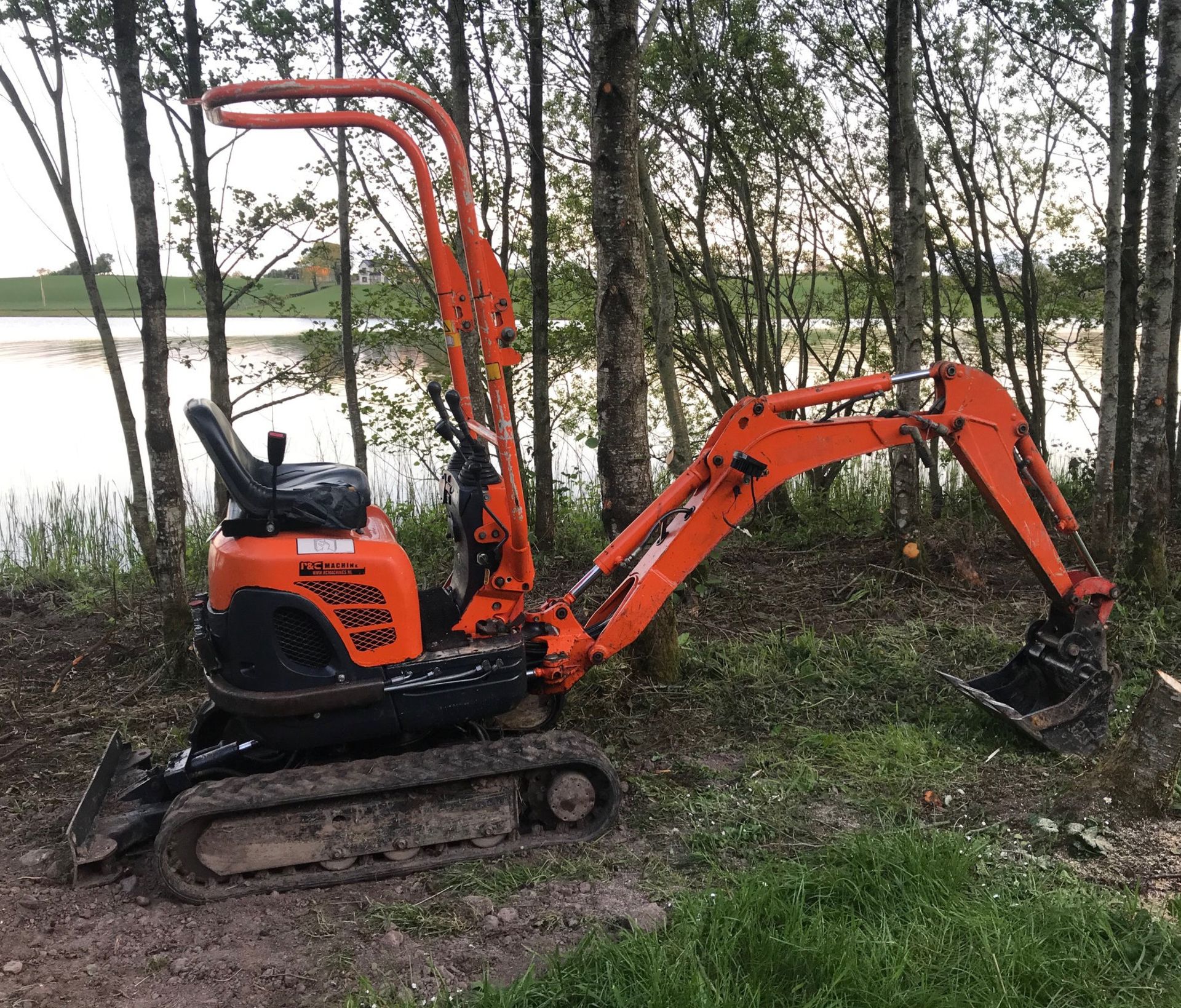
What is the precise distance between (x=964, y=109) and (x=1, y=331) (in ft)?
91.3

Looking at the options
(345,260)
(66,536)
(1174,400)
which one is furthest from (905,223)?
(66,536)

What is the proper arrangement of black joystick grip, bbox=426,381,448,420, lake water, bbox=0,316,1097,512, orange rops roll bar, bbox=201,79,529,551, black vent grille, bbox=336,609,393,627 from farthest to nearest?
lake water, bbox=0,316,1097,512
black joystick grip, bbox=426,381,448,420
black vent grille, bbox=336,609,393,627
orange rops roll bar, bbox=201,79,529,551

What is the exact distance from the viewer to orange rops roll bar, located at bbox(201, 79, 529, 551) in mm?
3412

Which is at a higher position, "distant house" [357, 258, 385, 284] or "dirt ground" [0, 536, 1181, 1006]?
"distant house" [357, 258, 385, 284]

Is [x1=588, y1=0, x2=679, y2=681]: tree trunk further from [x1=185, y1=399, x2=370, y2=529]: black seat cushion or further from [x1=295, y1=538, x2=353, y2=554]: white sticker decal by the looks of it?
[x1=295, y1=538, x2=353, y2=554]: white sticker decal

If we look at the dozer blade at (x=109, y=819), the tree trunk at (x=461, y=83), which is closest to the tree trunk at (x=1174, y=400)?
the tree trunk at (x=461, y=83)

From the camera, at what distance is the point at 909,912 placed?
3037 mm

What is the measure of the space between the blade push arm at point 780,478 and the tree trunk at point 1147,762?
2.67ft

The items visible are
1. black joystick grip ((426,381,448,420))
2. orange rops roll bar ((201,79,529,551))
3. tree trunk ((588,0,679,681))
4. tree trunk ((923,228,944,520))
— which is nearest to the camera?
orange rops roll bar ((201,79,529,551))

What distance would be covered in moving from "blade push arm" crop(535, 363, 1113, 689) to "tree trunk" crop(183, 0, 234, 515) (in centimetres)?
356

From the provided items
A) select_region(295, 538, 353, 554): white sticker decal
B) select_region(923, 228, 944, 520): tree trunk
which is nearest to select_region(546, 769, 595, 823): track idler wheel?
select_region(295, 538, 353, 554): white sticker decal

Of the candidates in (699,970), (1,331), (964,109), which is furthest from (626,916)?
(1,331)

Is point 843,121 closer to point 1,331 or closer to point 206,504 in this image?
point 206,504

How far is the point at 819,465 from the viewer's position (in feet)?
14.2
